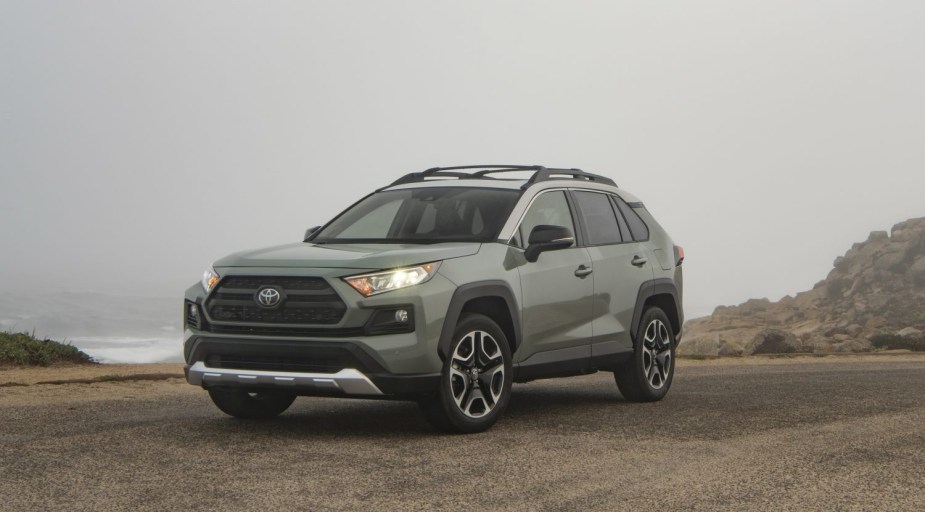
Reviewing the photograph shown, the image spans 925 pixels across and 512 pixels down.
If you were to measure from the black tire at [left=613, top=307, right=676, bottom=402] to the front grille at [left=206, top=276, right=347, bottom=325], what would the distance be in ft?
11.6

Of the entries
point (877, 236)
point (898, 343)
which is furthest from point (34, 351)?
point (877, 236)

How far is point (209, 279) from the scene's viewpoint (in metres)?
8.46

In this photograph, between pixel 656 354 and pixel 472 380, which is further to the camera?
pixel 656 354

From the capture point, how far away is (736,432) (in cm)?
869

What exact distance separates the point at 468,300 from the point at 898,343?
24878 millimetres

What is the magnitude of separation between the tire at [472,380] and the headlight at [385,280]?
20.1 inches

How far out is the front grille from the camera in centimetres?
793

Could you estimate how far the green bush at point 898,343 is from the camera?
2694cm

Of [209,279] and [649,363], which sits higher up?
[209,279]

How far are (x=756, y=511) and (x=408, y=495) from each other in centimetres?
175

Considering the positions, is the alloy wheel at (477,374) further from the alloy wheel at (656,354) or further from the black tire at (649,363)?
the alloy wheel at (656,354)

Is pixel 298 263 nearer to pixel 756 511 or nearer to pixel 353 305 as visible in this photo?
pixel 353 305

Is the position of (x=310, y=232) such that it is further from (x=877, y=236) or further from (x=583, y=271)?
(x=877, y=236)

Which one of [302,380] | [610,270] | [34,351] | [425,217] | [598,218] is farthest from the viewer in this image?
[34,351]
